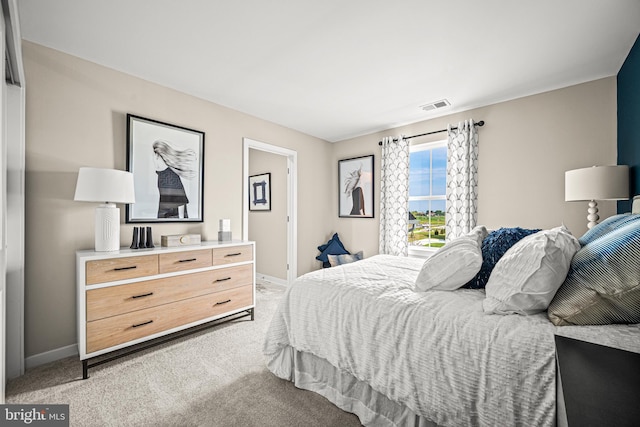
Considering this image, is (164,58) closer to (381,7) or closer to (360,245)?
(381,7)

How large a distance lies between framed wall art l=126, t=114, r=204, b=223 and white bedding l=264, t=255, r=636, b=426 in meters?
1.78

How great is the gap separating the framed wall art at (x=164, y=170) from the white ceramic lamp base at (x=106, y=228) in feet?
1.32

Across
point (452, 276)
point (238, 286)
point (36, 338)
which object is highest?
point (452, 276)

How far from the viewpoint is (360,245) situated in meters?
4.73

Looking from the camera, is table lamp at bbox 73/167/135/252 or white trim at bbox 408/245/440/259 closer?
table lamp at bbox 73/167/135/252

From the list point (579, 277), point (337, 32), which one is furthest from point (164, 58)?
point (579, 277)

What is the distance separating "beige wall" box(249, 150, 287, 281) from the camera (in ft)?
15.8

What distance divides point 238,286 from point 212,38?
7.58ft

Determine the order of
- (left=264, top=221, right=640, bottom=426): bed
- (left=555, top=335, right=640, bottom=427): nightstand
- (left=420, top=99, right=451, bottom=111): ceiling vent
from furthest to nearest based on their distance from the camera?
(left=420, top=99, right=451, bottom=111): ceiling vent, (left=264, top=221, right=640, bottom=426): bed, (left=555, top=335, right=640, bottom=427): nightstand

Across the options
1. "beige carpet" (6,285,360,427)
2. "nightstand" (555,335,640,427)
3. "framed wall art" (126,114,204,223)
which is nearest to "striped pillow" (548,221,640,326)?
"nightstand" (555,335,640,427)

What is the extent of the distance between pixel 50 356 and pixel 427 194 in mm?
4376

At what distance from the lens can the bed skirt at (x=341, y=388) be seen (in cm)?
150

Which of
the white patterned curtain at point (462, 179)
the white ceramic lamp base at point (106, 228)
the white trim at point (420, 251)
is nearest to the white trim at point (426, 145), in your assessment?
the white patterned curtain at point (462, 179)

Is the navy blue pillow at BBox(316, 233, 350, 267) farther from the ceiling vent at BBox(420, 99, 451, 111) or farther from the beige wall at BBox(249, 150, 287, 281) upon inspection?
the ceiling vent at BBox(420, 99, 451, 111)
